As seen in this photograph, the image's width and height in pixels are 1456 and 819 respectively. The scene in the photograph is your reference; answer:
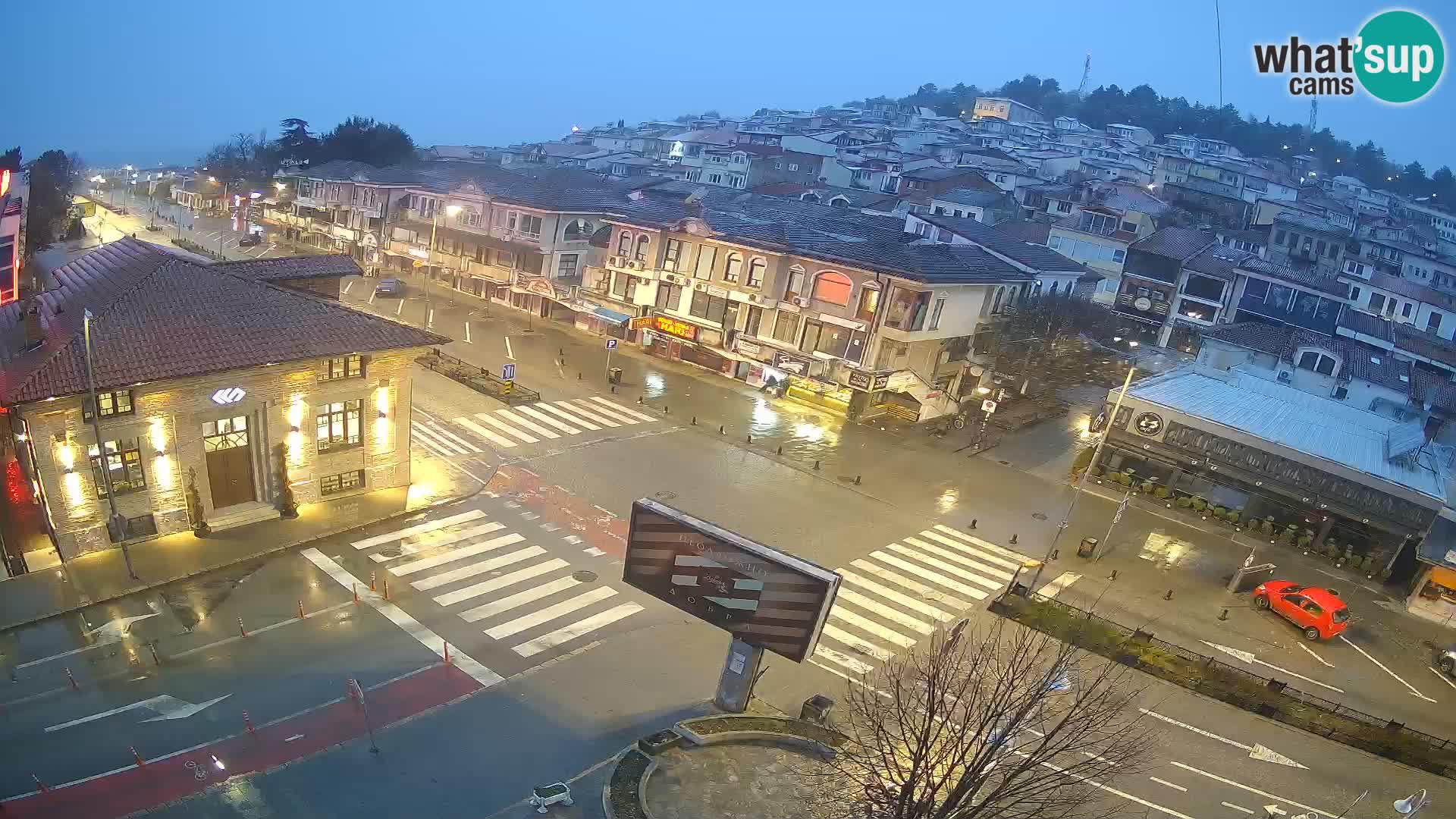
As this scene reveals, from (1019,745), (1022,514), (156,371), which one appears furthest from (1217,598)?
(156,371)

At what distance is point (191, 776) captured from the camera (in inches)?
610

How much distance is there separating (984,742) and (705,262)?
127 feet

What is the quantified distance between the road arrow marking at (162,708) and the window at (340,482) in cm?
1038

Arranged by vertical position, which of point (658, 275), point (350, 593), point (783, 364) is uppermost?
point (658, 275)

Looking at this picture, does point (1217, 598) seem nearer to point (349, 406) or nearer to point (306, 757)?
point (306, 757)

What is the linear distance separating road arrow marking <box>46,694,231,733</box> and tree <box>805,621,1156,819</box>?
13.6 metres

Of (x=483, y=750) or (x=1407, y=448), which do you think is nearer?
(x=483, y=750)

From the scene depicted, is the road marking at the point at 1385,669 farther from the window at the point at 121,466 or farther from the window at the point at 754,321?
the window at the point at 121,466

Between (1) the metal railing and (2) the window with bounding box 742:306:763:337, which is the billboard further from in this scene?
(2) the window with bounding box 742:306:763:337

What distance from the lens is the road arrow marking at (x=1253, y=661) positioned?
80.4ft

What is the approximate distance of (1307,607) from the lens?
89.7 feet

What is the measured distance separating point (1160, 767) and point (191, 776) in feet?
71.2

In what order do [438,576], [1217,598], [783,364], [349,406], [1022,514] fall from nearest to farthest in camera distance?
[438,576] < [349,406] < [1217,598] < [1022,514] < [783,364]

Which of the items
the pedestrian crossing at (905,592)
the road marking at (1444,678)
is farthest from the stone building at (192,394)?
the road marking at (1444,678)
